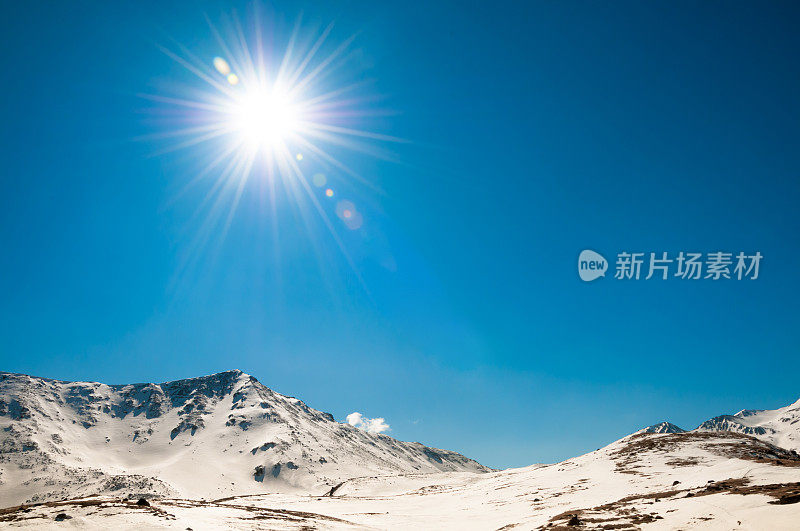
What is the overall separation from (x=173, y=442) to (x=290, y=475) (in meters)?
50.8

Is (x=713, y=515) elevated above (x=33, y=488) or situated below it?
above

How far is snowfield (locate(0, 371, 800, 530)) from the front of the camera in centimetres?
1823

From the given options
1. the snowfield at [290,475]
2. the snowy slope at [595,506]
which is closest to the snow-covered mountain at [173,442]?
the snowfield at [290,475]

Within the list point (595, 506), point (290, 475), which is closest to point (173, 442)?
point (290, 475)

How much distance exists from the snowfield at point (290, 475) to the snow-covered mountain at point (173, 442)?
60 centimetres

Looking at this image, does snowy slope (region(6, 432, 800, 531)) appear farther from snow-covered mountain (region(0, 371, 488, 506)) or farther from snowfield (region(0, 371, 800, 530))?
snow-covered mountain (region(0, 371, 488, 506))

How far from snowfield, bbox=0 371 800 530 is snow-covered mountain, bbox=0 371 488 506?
1.97ft

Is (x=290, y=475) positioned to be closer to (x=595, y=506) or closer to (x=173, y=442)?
(x=173, y=442)

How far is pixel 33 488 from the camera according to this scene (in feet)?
292

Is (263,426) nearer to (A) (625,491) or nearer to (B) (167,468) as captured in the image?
(B) (167,468)

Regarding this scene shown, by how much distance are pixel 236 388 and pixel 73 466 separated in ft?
251

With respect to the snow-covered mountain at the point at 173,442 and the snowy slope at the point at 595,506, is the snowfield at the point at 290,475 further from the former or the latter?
the snow-covered mountain at the point at 173,442

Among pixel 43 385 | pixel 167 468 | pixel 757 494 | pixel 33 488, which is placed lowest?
pixel 33 488

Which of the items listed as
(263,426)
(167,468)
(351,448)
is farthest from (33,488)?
(351,448)
